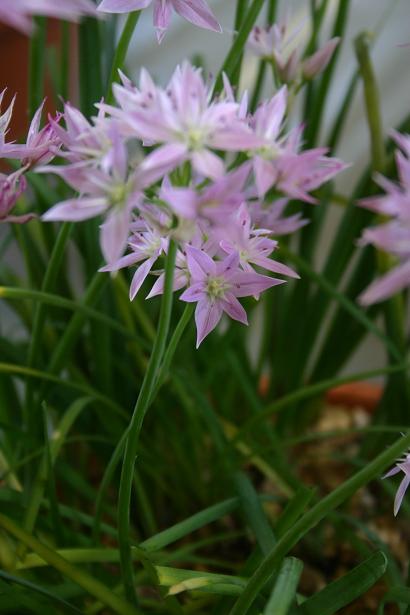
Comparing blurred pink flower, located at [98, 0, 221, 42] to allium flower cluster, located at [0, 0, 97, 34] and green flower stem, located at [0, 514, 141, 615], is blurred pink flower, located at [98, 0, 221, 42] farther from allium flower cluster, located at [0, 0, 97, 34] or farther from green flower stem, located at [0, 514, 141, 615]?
green flower stem, located at [0, 514, 141, 615]

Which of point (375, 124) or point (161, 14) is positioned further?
point (375, 124)

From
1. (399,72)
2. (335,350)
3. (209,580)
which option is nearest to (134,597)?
(209,580)

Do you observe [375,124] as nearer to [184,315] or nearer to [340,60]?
[184,315]

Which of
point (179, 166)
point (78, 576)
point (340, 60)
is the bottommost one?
point (78, 576)

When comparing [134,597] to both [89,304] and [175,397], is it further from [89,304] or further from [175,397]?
[175,397]

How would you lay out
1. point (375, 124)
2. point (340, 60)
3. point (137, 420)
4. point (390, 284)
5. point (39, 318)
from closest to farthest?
point (390, 284), point (137, 420), point (39, 318), point (375, 124), point (340, 60)

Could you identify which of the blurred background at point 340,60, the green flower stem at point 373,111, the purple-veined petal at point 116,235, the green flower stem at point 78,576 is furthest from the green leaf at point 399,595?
the blurred background at point 340,60

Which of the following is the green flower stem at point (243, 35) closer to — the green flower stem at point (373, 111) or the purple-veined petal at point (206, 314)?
the purple-veined petal at point (206, 314)

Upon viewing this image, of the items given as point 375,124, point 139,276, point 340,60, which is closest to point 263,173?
point 139,276

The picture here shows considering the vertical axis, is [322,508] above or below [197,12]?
below
